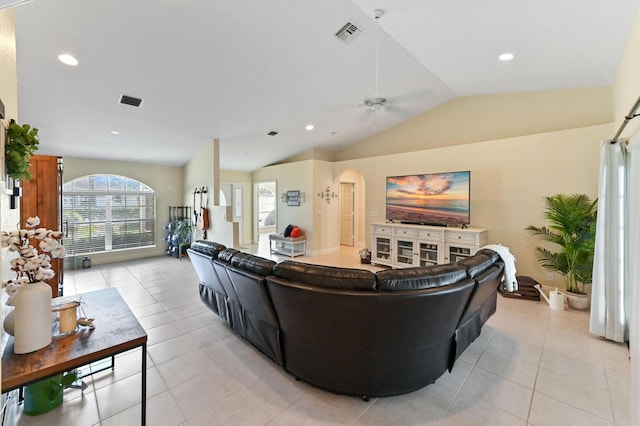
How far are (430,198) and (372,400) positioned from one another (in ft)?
12.9

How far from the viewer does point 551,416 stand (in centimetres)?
181

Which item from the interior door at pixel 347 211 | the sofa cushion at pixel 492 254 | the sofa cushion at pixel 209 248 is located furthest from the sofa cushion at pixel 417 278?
the interior door at pixel 347 211

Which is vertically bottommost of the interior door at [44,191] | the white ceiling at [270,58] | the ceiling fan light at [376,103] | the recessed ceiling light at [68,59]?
the interior door at [44,191]

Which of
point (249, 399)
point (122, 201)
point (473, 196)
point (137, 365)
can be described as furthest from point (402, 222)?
point (122, 201)

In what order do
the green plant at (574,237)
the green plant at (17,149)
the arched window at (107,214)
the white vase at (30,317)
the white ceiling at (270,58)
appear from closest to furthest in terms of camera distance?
1. the white vase at (30,317)
2. the green plant at (17,149)
3. the white ceiling at (270,58)
4. the green plant at (574,237)
5. the arched window at (107,214)

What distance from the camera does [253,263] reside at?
2156 mm

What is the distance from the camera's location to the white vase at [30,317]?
1.34 m

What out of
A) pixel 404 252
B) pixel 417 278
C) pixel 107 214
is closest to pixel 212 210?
pixel 107 214

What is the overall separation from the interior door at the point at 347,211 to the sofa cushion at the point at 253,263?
602 cm

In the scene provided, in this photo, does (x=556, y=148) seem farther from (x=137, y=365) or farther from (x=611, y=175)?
(x=137, y=365)

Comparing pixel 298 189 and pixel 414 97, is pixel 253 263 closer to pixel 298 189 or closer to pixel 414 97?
pixel 414 97

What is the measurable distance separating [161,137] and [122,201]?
2.55 metres

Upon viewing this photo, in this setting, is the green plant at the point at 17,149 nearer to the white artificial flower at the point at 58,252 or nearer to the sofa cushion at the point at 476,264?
the white artificial flower at the point at 58,252

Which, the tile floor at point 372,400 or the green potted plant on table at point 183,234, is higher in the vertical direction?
the green potted plant on table at point 183,234
